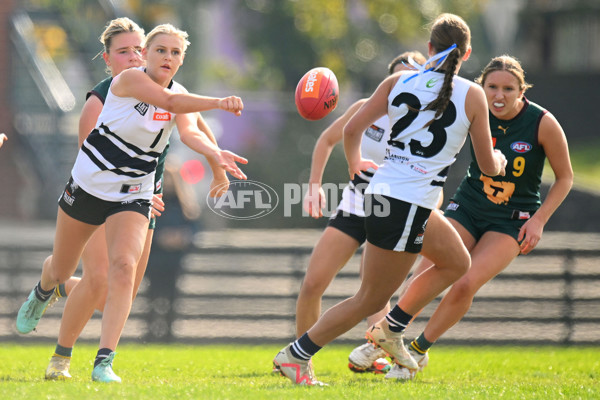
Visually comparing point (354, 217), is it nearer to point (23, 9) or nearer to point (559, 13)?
point (23, 9)

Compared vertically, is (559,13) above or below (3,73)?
above

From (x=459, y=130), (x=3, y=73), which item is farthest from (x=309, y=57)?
(x=459, y=130)

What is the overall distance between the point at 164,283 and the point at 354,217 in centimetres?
513

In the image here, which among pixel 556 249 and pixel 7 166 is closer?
pixel 556 249

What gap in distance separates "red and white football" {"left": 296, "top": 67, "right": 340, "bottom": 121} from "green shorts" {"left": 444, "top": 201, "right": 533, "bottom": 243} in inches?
46.5

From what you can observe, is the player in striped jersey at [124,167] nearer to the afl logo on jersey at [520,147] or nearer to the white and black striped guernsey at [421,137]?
the white and black striped guernsey at [421,137]

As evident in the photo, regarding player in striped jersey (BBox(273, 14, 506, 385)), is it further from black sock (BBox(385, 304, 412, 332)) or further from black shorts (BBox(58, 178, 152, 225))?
black shorts (BBox(58, 178, 152, 225))

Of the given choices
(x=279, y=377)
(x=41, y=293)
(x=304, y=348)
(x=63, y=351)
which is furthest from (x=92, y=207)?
(x=279, y=377)

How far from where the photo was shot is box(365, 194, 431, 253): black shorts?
500 cm

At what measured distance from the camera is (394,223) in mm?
4988

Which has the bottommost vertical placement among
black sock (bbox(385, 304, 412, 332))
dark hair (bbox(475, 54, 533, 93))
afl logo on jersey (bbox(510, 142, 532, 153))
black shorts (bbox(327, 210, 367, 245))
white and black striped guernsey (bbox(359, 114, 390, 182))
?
black sock (bbox(385, 304, 412, 332))

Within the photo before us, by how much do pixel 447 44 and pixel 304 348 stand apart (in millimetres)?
1941

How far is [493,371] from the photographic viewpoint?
276 inches

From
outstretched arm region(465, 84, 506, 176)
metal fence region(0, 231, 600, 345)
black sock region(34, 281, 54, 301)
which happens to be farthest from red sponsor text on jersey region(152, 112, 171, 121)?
metal fence region(0, 231, 600, 345)
